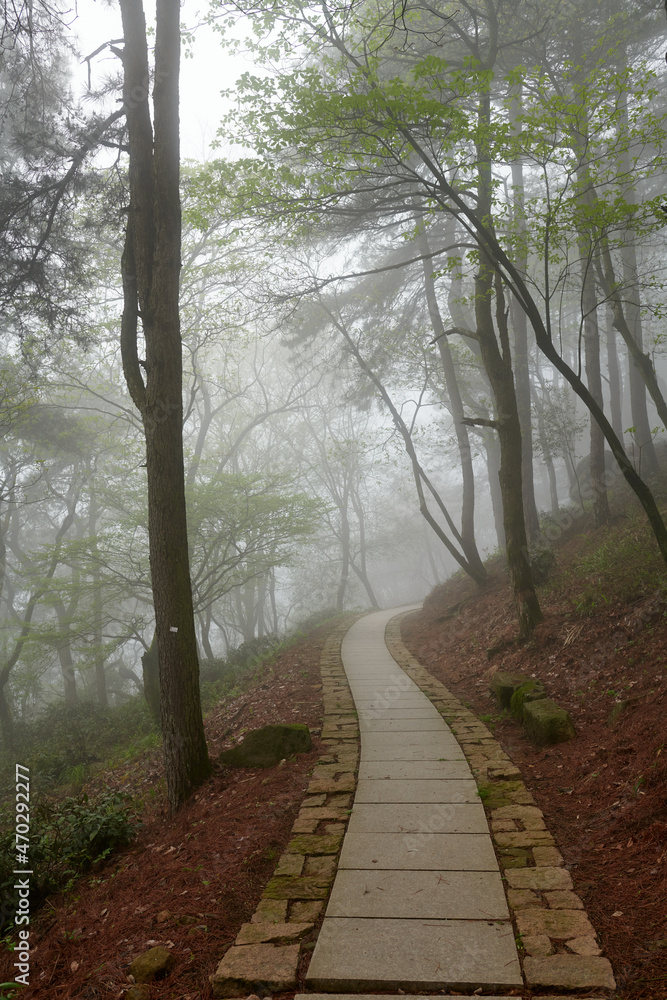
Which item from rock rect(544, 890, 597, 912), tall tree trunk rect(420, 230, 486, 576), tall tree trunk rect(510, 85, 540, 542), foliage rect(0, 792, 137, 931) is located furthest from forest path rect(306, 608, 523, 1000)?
tall tree trunk rect(510, 85, 540, 542)

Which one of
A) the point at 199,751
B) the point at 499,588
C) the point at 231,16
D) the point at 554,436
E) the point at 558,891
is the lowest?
the point at 558,891

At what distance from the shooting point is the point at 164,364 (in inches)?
208

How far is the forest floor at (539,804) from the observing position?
2869 millimetres

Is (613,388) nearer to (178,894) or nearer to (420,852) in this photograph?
(420,852)

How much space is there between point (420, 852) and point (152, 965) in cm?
154

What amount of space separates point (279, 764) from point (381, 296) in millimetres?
12888

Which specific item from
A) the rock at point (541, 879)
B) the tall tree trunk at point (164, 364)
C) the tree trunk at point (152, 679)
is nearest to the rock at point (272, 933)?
the rock at point (541, 879)

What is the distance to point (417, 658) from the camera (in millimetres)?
10328

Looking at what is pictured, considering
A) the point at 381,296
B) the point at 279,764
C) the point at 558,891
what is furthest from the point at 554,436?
the point at 558,891

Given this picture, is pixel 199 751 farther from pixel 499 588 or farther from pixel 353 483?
pixel 353 483

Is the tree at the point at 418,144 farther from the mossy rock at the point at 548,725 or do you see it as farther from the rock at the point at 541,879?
the rock at the point at 541,879

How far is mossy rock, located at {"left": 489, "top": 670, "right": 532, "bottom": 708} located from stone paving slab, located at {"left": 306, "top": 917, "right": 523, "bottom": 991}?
12.1ft

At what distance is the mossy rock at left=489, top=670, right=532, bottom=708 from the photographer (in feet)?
20.7

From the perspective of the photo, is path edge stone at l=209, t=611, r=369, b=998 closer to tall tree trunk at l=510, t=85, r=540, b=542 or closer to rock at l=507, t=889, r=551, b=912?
rock at l=507, t=889, r=551, b=912
